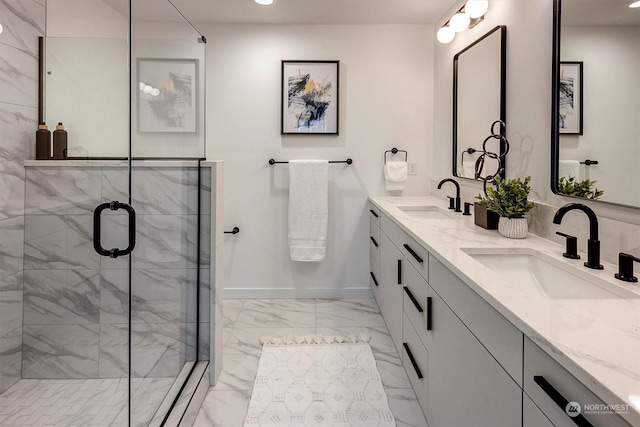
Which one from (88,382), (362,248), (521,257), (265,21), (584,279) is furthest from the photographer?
(362,248)

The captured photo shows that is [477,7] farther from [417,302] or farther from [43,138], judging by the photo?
[43,138]

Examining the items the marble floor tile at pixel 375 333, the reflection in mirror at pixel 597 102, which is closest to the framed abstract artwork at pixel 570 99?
the reflection in mirror at pixel 597 102

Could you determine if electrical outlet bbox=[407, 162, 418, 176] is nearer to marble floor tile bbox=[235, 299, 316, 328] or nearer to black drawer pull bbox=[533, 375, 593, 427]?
A: marble floor tile bbox=[235, 299, 316, 328]

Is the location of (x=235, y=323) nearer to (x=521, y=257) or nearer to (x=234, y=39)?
(x=521, y=257)

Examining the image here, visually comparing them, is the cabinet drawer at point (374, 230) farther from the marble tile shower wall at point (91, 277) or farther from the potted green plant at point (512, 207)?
the marble tile shower wall at point (91, 277)

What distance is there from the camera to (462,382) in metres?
1.17

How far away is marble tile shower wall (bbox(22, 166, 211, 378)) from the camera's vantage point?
156 centimetres

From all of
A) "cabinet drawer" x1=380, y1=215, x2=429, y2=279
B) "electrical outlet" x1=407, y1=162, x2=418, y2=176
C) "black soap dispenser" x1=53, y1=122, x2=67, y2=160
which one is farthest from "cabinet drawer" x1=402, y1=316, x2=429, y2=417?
"black soap dispenser" x1=53, y1=122, x2=67, y2=160

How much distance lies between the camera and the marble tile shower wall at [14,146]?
1610 mm

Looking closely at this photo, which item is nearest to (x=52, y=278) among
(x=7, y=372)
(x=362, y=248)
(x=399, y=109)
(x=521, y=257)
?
(x=7, y=372)

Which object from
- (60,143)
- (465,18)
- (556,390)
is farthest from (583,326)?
(465,18)

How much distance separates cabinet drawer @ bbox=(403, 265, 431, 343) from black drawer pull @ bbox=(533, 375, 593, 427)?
794 mm

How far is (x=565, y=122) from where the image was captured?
1.54m

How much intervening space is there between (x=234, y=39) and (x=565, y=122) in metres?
2.54
